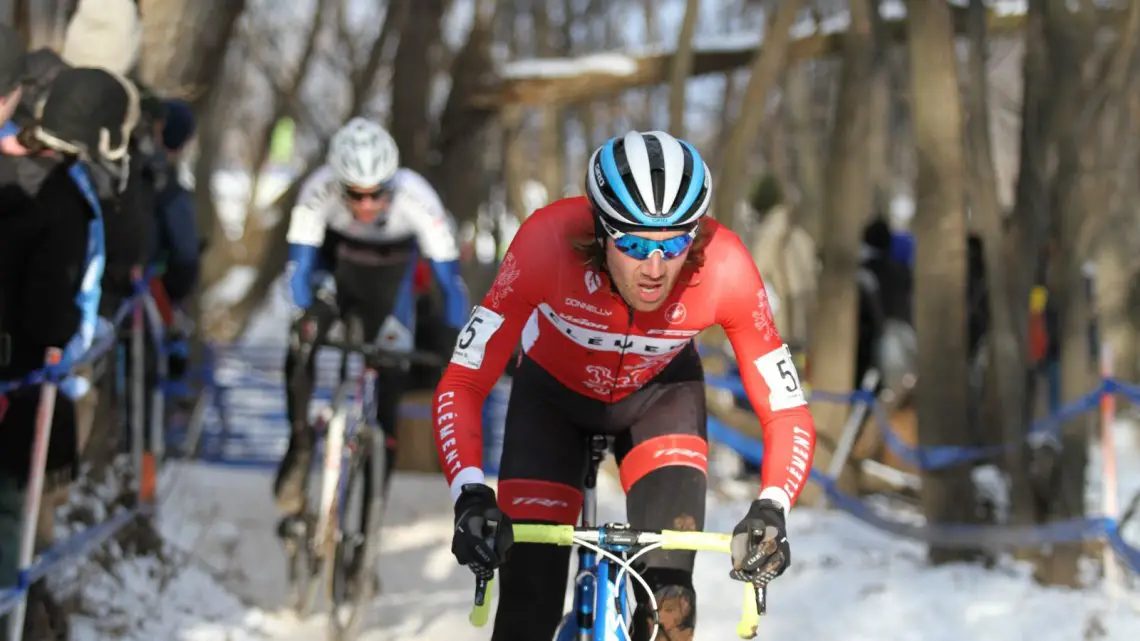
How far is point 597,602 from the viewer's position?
3580 mm

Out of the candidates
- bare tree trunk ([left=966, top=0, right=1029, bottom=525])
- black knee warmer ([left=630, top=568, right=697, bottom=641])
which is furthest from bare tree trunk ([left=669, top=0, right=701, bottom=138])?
black knee warmer ([left=630, top=568, right=697, bottom=641])

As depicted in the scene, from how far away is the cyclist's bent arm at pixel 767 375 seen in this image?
3836 millimetres

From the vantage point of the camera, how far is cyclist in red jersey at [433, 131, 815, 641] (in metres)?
3.70

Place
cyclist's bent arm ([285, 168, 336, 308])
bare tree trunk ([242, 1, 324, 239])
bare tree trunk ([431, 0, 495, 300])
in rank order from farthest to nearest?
1. bare tree trunk ([242, 1, 324, 239])
2. bare tree trunk ([431, 0, 495, 300])
3. cyclist's bent arm ([285, 168, 336, 308])

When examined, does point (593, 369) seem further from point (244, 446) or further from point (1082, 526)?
point (244, 446)

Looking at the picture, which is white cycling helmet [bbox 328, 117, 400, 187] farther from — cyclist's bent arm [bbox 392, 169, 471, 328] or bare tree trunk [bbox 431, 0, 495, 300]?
bare tree trunk [bbox 431, 0, 495, 300]

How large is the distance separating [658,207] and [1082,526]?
14.2 ft

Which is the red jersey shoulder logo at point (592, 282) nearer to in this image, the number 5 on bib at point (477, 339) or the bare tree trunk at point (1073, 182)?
the number 5 on bib at point (477, 339)

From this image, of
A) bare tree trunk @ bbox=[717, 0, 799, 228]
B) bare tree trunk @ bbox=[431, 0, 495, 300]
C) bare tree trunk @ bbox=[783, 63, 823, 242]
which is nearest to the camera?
bare tree trunk @ bbox=[717, 0, 799, 228]

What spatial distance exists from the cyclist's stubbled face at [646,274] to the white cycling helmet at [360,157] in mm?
3198

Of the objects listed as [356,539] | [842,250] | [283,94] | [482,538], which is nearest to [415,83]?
[842,250]

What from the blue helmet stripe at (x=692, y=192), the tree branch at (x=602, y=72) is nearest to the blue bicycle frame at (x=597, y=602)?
the blue helmet stripe at (x=692, y=192)

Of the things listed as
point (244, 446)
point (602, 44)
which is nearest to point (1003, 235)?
point (244, 446)

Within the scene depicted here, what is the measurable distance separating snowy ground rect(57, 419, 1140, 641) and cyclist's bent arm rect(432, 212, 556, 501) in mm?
2832
